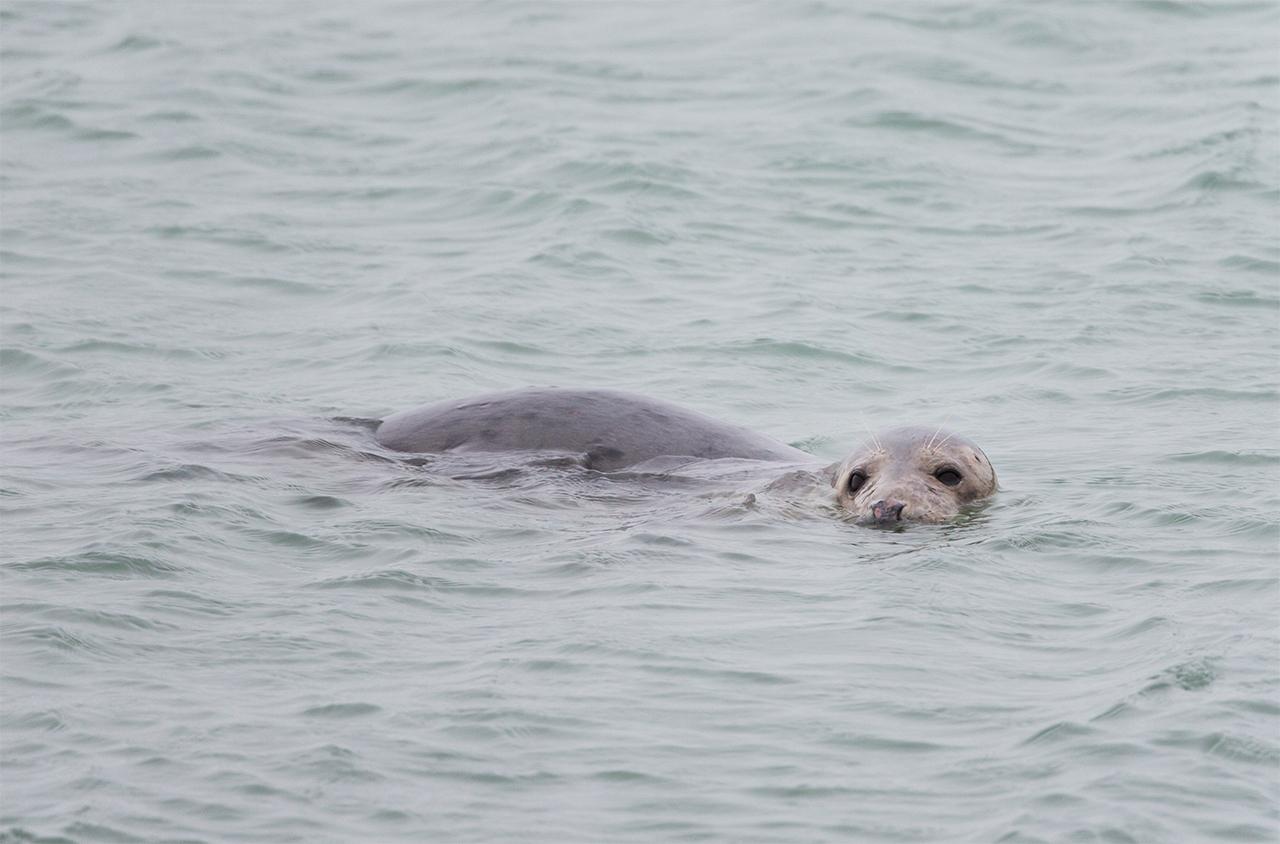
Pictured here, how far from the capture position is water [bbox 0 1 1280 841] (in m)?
A: 5.88

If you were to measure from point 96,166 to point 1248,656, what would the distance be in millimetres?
12583

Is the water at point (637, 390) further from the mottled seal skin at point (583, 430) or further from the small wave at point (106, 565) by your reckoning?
the mottled seal skin at point (583, 430)

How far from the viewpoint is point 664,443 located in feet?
30.6

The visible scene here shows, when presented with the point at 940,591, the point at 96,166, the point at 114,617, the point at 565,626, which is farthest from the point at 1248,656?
the point at 96,166

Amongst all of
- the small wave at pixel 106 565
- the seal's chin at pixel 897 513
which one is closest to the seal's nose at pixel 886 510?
the seal's chin at pixel 897 513

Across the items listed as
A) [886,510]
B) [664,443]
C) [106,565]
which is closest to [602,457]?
[664,443]

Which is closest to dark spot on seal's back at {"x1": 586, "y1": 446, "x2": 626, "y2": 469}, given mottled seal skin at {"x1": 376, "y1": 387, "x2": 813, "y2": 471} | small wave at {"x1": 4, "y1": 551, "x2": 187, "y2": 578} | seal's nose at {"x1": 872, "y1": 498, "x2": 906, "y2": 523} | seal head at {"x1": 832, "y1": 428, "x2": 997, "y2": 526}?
mottled seal skin at {"x1": 376, "y1": 387, "x2": 813, "y2": 471}

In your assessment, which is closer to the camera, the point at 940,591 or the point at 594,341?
the point at 940,591

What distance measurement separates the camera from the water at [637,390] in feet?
19.3

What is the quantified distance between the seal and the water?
22 centimetres

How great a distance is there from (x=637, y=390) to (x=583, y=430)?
234 cm

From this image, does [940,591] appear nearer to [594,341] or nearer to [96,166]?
[594,341]

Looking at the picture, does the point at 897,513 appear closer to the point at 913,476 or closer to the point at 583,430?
the point at 913,476

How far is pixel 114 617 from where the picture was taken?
7.09 metres
